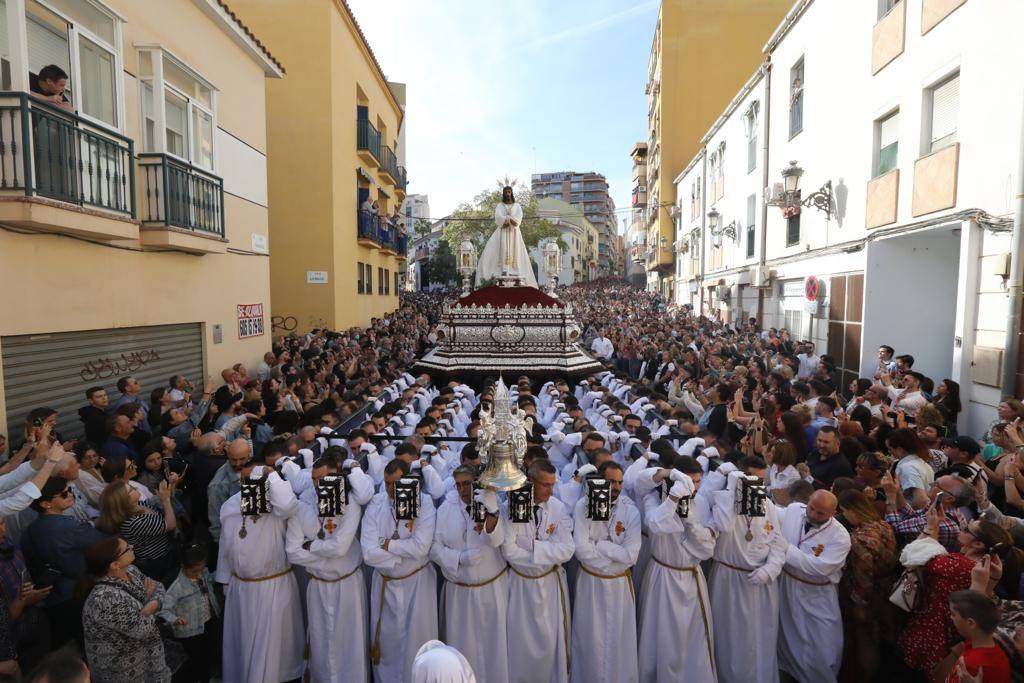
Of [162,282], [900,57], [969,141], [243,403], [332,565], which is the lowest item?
[332,565]

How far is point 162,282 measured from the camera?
9031 millimetres

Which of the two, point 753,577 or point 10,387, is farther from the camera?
point 10,387

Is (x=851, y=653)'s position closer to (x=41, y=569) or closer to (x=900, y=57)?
(x=41, y=569)

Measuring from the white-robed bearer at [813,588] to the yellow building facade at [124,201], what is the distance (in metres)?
7.63

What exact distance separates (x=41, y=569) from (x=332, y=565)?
188 centimetres

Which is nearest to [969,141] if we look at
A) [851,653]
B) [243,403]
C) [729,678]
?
[851,653]

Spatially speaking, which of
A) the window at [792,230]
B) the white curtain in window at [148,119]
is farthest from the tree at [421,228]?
the white curtain in window at [148,119]

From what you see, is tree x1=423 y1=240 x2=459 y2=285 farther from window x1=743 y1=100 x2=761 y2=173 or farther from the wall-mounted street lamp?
the wall-mounted street lamp

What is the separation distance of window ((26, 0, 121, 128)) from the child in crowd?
6.38 m

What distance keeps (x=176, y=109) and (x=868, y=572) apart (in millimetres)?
11297

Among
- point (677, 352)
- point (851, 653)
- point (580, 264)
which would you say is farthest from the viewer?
point (580, 264)

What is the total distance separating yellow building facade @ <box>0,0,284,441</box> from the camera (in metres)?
6.27

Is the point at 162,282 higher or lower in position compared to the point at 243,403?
higher

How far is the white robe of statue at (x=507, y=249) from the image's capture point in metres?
14.2
